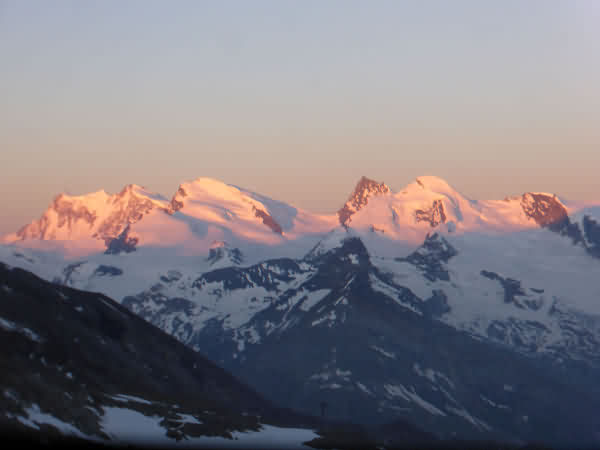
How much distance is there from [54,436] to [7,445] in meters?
18.7

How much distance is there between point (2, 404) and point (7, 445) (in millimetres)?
20993

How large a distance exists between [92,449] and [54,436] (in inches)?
245

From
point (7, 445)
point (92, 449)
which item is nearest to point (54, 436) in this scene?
point (92, 449)

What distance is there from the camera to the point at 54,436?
198 metres

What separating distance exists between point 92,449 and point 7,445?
22.4 m

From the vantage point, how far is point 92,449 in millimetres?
199625

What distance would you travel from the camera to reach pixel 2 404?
654ft

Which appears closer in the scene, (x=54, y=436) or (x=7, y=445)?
(x=7, y=445)

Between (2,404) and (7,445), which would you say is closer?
(7,445)

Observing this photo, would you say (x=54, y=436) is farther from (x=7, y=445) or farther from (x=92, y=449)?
(x=7, y=445)

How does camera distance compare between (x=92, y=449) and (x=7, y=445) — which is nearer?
(x=7, y=445)
